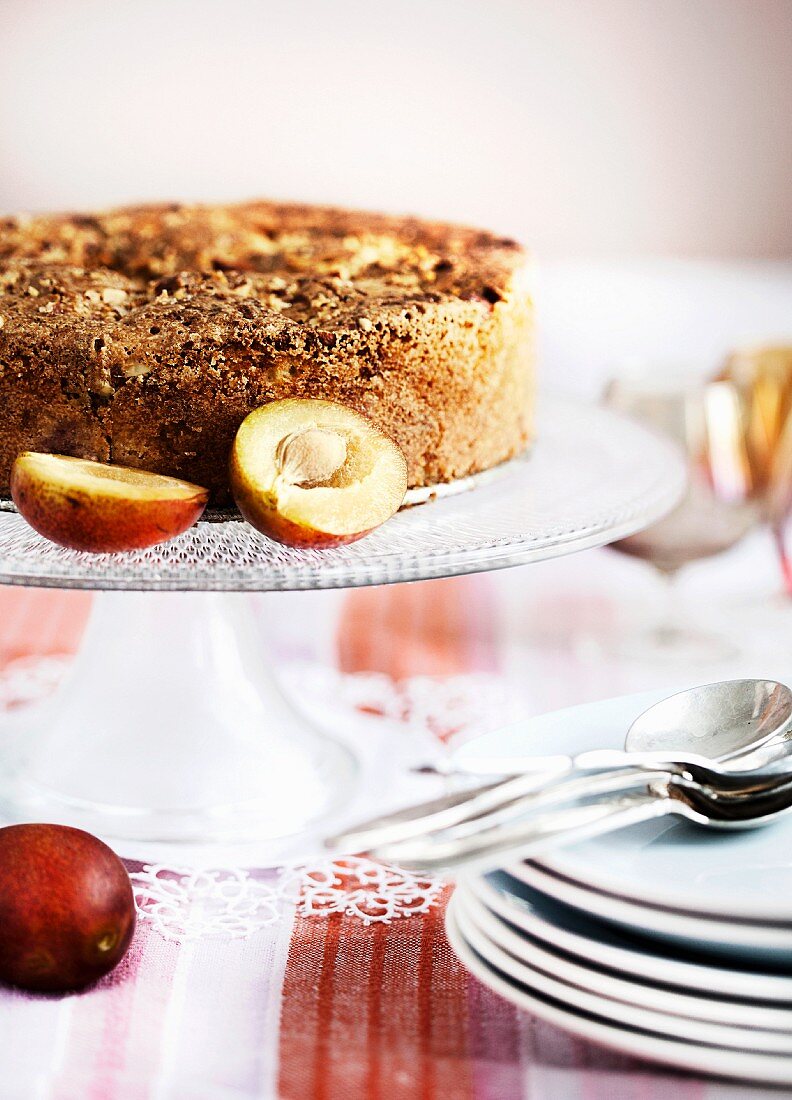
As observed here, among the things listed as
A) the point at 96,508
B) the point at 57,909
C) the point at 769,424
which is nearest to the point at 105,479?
the point at 96,508

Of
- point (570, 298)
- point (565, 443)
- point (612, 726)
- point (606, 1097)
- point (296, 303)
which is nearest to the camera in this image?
point (606, 1097)

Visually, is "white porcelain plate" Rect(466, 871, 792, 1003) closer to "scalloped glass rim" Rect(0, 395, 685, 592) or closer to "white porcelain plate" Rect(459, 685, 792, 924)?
"white porcelain plate" Rect(459, 685, 792, 924)

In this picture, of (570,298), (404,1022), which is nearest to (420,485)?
(404,1022)

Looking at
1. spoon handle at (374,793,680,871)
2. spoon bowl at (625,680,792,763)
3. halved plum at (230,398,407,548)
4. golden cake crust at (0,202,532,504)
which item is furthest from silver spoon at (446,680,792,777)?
golden cake crust at (0,202,532,504)

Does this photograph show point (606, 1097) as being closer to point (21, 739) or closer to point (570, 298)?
point (21, 739)

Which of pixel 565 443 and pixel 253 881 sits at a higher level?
pixel 565 443

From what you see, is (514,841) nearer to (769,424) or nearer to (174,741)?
(174,741)

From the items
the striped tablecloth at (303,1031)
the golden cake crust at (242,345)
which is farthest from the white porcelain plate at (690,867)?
the golden cake crust at (242,345)
